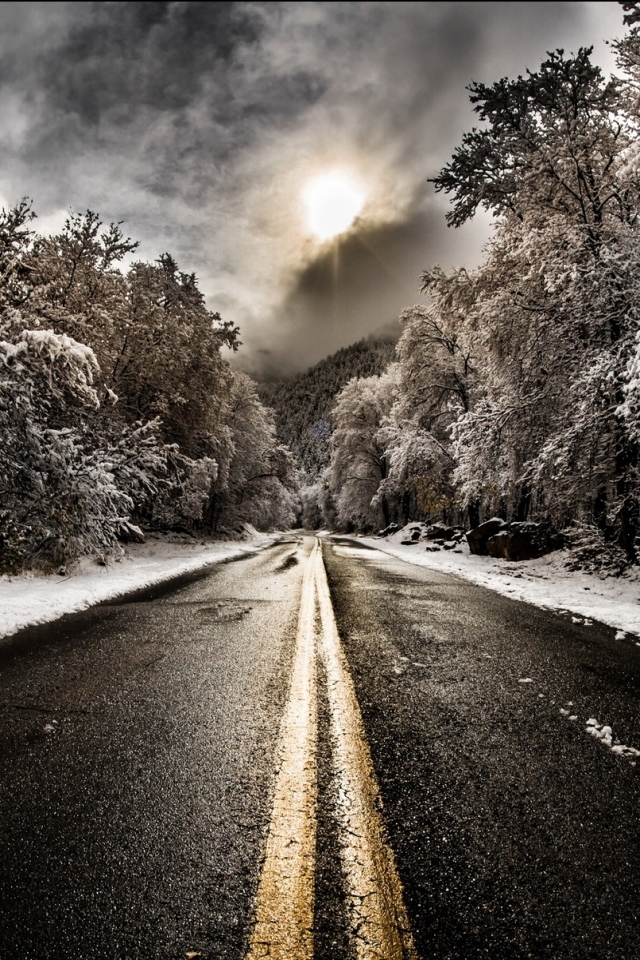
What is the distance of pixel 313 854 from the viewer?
4.83 ft

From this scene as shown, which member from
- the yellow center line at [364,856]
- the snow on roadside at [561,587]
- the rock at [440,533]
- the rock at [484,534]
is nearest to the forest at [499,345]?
the snow on roadside at [561,587]

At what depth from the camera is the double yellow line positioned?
1158 millimetres

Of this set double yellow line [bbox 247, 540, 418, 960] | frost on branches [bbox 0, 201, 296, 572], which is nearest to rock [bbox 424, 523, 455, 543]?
frost on branches [bbox 0, 201, 296, 572]

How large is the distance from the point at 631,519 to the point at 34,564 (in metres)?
12.7

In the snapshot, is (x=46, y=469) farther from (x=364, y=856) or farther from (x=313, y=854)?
(x=364, y=856)

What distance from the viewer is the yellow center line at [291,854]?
115 centimetres

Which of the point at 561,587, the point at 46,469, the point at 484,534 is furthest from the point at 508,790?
the point at 484,534

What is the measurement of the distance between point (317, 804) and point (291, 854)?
31 centimetres

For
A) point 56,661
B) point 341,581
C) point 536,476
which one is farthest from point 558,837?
point 536,476

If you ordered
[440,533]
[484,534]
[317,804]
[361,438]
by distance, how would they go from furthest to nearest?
[361,438], [440,533], [484,534], [317,804]

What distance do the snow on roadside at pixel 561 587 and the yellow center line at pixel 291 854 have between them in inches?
159

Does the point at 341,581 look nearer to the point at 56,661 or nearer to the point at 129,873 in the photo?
the point at 56,661

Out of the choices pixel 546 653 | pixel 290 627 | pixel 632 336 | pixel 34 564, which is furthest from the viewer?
pixel 34 564

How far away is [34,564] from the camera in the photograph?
8.77m
